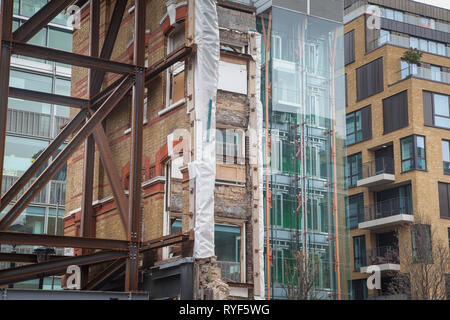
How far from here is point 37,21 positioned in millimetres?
18375

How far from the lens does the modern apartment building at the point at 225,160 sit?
18422 mm

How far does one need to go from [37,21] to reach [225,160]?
24.2ft

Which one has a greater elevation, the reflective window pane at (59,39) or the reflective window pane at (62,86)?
the reflective window pane at (59,39)

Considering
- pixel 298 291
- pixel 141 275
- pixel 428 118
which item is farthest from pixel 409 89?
pixel 141 275

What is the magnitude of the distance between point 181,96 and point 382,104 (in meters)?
27.5

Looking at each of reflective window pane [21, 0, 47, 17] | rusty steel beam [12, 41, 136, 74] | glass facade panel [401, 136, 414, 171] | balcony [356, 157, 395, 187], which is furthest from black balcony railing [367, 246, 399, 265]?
rusty steel beam [12, 41, 136, 74]

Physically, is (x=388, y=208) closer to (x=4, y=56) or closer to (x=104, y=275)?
(x=104, y=275)

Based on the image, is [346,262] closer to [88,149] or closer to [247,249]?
[247,249]

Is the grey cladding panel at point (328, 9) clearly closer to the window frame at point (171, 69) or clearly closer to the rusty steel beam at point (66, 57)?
the window frame at point (171, 69)

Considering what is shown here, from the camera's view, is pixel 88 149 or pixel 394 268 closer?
pixel 88 149

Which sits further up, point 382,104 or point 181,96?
point 382,104

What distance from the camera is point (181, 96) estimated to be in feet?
64.5

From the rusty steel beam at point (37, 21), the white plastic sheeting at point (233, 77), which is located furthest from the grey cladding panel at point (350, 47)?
the rusty steel beam at point (37, 21)

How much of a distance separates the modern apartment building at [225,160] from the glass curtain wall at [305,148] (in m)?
0.06
